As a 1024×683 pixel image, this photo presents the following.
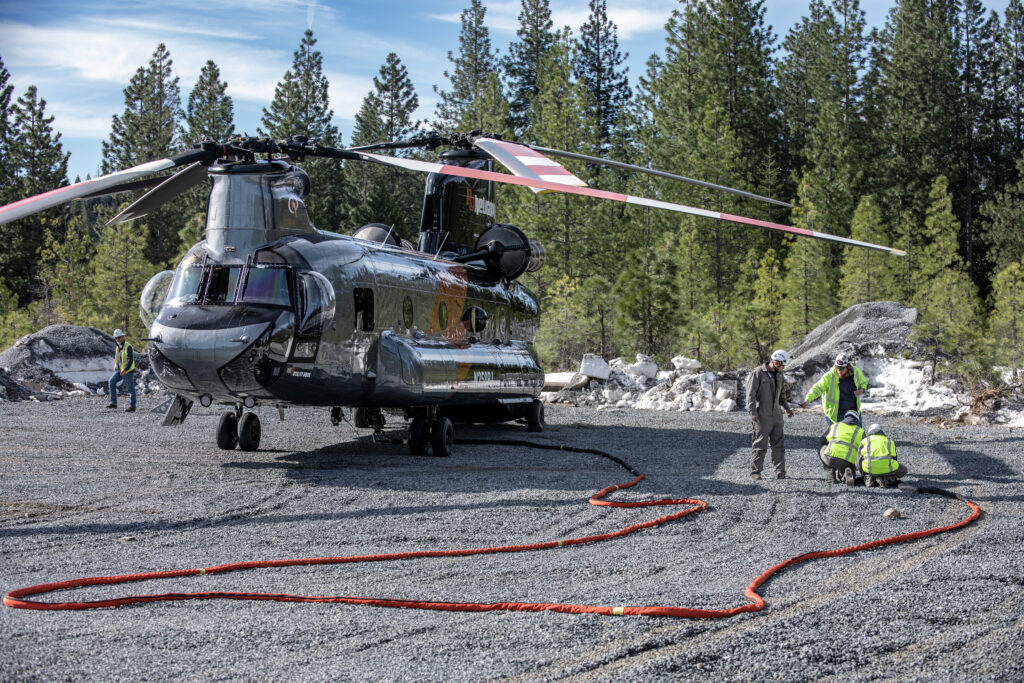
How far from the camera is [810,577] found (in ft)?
21.9

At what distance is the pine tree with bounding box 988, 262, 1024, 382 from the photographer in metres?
26.6

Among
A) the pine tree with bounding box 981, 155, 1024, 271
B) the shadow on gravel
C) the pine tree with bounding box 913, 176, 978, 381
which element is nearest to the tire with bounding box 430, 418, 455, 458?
the shadow on gravel

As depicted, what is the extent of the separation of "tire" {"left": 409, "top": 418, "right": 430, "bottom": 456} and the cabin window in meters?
1.77

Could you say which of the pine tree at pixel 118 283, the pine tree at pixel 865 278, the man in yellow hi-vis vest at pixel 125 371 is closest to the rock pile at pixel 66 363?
the man in yellow hi-vis vest at pixel 125 371

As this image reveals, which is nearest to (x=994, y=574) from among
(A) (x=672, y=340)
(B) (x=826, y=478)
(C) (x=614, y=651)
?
(C) (x=614, y=651)

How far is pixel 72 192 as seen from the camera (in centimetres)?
887

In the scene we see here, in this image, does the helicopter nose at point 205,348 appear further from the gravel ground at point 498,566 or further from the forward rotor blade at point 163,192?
the forward rotor blade at point 163,192

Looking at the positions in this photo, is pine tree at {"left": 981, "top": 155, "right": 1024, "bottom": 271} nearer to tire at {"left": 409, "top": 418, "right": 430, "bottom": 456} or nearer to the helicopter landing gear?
the helicopter landing gear

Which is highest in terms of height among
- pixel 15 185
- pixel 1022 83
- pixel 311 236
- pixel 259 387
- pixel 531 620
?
pixel 1022 83

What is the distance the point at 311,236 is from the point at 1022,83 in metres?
48.5

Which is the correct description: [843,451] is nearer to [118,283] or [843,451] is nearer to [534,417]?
[534,417]

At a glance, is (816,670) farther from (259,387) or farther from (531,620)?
(259,387)

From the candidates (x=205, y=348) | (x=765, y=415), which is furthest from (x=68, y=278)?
(x=765, y=415)

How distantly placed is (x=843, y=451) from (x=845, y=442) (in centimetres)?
11
